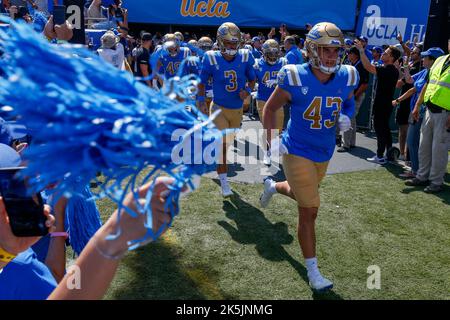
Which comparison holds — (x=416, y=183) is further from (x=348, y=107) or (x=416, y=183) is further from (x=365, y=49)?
(x=365, y=49)

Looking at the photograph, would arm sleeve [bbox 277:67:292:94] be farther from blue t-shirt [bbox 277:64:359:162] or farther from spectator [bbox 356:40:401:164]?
spectator [bbox 356:40:401:164]

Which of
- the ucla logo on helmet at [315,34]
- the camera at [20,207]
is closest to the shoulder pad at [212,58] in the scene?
the ucla logo on helmet at [315,34]

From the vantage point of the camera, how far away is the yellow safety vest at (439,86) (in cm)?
580

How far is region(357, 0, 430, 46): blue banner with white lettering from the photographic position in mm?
15070

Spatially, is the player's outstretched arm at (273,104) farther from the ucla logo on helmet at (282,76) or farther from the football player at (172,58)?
the football player at (172,58)

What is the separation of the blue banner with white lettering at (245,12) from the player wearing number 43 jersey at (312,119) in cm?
1324

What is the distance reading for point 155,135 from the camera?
39.8 inches

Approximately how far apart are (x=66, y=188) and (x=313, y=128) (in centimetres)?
295

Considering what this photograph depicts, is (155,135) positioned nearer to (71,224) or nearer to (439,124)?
(71,224)

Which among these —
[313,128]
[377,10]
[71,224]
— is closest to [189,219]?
[313,128]

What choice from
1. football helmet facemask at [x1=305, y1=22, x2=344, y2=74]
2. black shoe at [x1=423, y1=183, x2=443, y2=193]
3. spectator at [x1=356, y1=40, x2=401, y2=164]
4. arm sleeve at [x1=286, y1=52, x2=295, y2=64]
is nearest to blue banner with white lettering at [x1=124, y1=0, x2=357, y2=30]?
arm sleeve at [x1=286, y1=52, x2=295, y2=64]

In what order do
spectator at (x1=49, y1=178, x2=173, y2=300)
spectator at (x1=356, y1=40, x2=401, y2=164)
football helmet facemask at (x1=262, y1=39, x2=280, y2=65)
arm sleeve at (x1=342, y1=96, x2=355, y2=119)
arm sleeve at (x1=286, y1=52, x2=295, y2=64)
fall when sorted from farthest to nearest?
1. arm sleeve at (x1=286, y1=52, x2=295, y2=64)
2. football helmet facemask at (x1=262, y1=39, x2=280, y2=65)
3. spectator at (x1=356, y1=40, x2=401, y2=164)
4. arm sleeve at (x1=342, y1=96, x2=355, y2=119)
5. spectator at (x1=49, y1=178, x2=173, y2=300)

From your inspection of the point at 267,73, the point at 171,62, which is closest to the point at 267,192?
the point at 267,73
